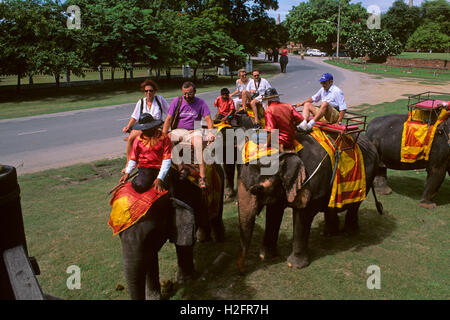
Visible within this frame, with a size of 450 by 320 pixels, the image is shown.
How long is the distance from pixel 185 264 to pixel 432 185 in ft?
19.8

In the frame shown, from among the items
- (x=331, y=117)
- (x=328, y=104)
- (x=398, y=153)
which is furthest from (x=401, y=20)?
(x=328, y=104)

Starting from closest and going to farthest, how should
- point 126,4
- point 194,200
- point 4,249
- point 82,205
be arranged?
point 4,249 → point 194,200 → point 82,205 → point 126,4

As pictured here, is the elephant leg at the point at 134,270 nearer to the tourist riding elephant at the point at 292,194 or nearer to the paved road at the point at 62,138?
the tourist riding elephant at the point at 292,194

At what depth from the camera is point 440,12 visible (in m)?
80.0

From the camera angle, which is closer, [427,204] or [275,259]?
[275,259]

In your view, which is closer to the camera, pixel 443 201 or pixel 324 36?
pixel 443 201

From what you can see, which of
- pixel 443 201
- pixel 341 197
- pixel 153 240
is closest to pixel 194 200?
pixel 153 240

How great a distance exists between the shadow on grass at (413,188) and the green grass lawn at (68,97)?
1861cm

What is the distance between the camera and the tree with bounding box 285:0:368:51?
73819 millimetres

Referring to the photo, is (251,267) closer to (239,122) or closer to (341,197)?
(341,197)

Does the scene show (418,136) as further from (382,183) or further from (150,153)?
(150,153)

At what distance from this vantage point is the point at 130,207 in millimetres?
4566

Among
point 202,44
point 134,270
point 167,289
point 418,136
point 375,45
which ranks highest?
point 375,45
